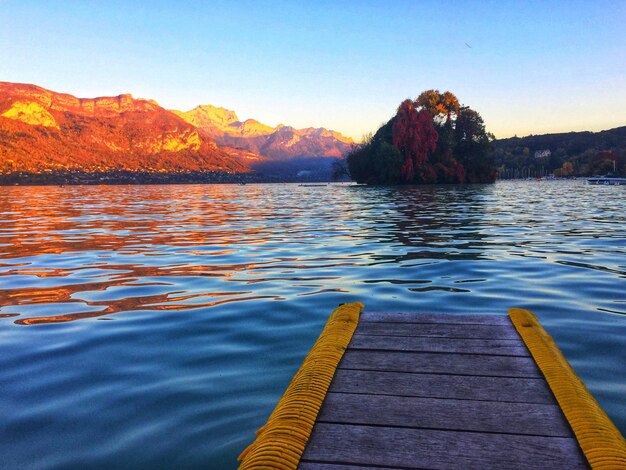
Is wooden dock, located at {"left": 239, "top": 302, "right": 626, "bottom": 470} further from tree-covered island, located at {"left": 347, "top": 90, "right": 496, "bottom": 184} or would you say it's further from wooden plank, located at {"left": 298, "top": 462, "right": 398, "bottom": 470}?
tree-covered island, located at {"left": 347, "top": 90, "right": 496, "bottom": 184}

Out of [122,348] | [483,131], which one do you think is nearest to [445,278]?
[122,348]

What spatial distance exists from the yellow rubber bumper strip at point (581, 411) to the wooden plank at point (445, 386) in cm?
11

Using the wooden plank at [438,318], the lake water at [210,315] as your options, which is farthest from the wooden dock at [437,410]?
the lake water at [210,315]

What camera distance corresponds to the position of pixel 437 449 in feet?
9.35

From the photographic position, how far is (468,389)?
3725 millimetres

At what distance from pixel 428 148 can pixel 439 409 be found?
322 ft

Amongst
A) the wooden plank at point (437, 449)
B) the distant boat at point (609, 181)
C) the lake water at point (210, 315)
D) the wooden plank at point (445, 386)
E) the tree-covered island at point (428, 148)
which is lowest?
the lake water at point (210, 315)

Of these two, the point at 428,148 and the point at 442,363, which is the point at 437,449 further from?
the point at 428,148

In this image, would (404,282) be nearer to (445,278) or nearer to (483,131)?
(445,278)

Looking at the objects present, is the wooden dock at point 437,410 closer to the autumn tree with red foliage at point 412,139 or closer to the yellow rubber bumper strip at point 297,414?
the yellow rubber bumper strip at point 297,414

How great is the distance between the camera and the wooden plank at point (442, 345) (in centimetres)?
462

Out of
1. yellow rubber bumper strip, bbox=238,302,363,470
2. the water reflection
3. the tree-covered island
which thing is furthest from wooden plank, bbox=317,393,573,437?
the tree-covered island

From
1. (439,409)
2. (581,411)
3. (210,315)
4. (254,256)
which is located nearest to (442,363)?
(439,409)

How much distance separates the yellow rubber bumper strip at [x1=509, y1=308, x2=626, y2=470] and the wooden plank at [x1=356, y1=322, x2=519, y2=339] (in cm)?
30
